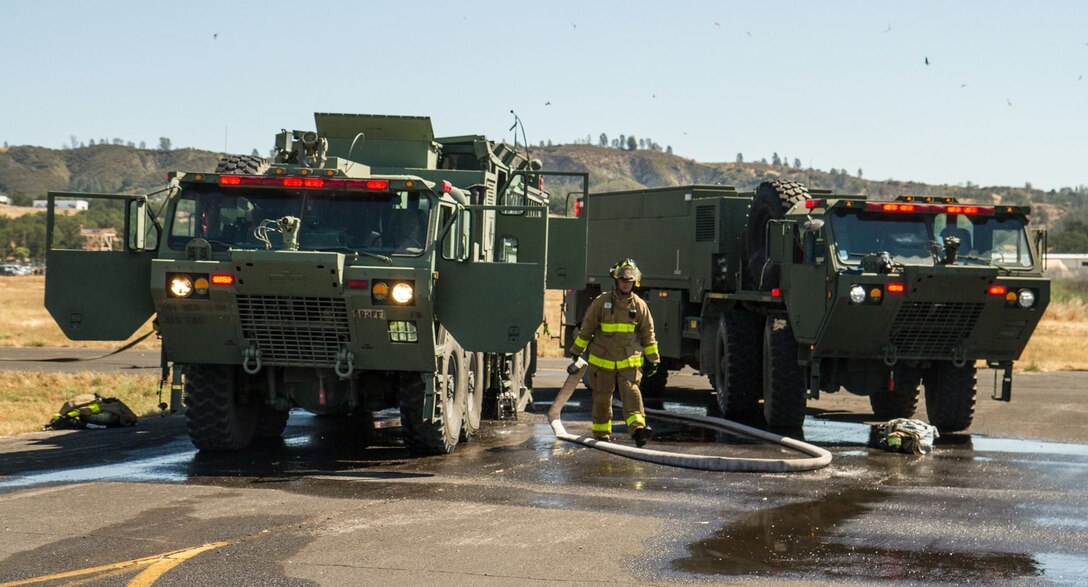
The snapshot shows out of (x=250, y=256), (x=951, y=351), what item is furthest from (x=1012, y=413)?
(x=250, y=256)

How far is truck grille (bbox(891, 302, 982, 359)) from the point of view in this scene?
15938 mm

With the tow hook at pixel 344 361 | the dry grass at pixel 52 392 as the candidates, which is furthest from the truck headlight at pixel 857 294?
the dry grass at pixel 52 392

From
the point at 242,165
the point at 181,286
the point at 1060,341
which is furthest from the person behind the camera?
the point at 1060,341

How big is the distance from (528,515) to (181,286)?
4271mm

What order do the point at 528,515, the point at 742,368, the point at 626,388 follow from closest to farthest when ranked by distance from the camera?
the point at 528,515 < the point at 626,388 < the point at 742,368

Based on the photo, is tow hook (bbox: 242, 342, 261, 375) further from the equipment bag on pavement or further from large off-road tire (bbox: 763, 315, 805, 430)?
large off-road tire (bbox: 763, 315, 805, 430)

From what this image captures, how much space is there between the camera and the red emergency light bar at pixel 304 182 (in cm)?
1327

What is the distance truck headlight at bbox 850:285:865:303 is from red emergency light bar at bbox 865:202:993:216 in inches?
44.7

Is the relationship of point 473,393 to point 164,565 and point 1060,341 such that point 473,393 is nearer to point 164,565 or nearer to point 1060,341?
point 164,565

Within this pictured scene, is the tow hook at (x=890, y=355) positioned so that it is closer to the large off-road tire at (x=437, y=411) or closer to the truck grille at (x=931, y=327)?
the truck grille at (x=931, y=327)

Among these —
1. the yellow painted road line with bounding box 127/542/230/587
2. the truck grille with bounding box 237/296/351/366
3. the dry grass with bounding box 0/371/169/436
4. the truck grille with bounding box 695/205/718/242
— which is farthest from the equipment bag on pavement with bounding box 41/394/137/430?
the yellow painted road line with bounding box 127/542/230/587

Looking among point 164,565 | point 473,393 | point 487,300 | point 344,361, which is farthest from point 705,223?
point 164,565

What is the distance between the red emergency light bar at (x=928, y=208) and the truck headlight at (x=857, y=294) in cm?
114

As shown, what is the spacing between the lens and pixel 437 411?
13.7 m
